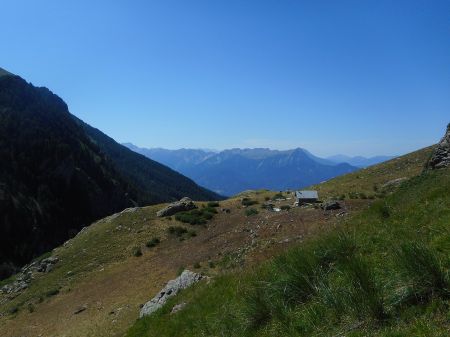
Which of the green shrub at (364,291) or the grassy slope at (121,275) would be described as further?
the grassy slope at (121,275)

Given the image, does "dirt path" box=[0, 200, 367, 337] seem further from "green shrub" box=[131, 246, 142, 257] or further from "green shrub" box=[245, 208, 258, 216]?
"green shrub" box=[245, 208, 258, 216]

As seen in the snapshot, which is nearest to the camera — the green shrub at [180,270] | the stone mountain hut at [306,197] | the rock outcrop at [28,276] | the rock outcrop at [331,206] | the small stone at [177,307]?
the small stone at [177,307]

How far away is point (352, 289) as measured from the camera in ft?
20.5

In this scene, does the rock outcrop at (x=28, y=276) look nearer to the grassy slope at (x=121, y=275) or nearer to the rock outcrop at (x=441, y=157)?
the grassy slope at (x=121, y=275)

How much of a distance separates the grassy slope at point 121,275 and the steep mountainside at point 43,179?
62751mm

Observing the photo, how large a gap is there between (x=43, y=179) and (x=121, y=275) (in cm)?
9897

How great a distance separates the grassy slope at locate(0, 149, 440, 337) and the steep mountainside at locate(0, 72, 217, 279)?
206 ft

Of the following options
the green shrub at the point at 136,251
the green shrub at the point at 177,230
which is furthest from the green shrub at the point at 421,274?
the green shrub at the point at 177,230

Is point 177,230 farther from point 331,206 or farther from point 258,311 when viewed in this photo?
point 258,311

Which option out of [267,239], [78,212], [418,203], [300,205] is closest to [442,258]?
[418,203]

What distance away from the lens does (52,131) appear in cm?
13188

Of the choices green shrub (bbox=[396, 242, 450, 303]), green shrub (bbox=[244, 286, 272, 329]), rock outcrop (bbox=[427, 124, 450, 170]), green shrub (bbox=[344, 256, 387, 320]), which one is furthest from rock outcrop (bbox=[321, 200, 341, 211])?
green shrub (bbox=[396, 242, 450, 303])

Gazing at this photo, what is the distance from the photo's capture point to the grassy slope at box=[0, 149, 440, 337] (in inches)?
738

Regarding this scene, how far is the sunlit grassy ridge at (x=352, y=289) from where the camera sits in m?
5.80
